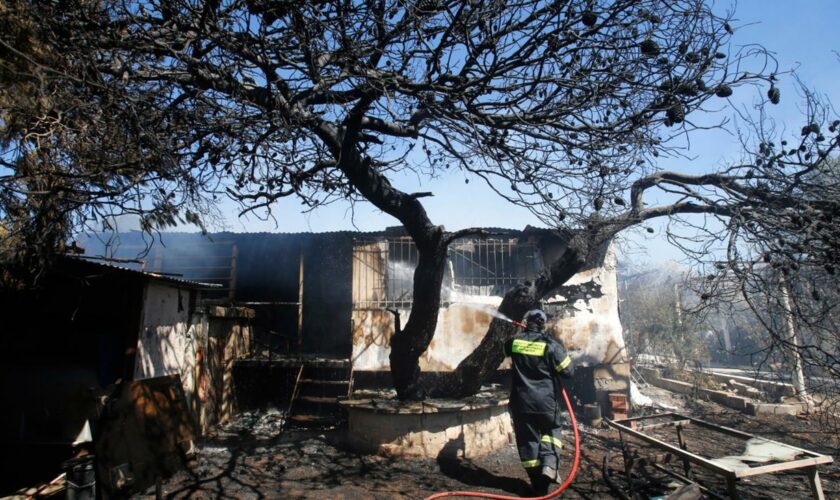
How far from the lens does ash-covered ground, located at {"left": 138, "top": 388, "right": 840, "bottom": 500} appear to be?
19.6ft

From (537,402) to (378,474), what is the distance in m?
2.61

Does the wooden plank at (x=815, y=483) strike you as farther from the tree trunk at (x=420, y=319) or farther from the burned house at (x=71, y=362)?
the burned house at (x=71, y=362)

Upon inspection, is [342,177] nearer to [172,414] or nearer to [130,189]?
[130,189]

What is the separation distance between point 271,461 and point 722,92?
8.01 metres

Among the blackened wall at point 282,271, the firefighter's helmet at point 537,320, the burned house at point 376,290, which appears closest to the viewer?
the firefighter's helmet at point 537,320

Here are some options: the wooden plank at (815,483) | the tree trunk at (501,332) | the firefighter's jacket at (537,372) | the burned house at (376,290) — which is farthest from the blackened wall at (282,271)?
the wooden plank at (815,483)

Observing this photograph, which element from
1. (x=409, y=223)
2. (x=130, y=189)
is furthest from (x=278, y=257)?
(x=130, y=189)

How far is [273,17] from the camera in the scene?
3953 millimetres

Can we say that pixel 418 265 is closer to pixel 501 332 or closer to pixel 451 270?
pixel 501 332

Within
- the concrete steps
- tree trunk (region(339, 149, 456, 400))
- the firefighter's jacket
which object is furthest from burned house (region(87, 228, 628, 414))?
the firefighter's jacket

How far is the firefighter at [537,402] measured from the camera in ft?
19.2

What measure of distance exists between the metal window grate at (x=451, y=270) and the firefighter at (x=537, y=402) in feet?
17.5

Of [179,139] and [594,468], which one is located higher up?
[179,139]

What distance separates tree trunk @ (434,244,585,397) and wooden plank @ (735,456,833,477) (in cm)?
408
